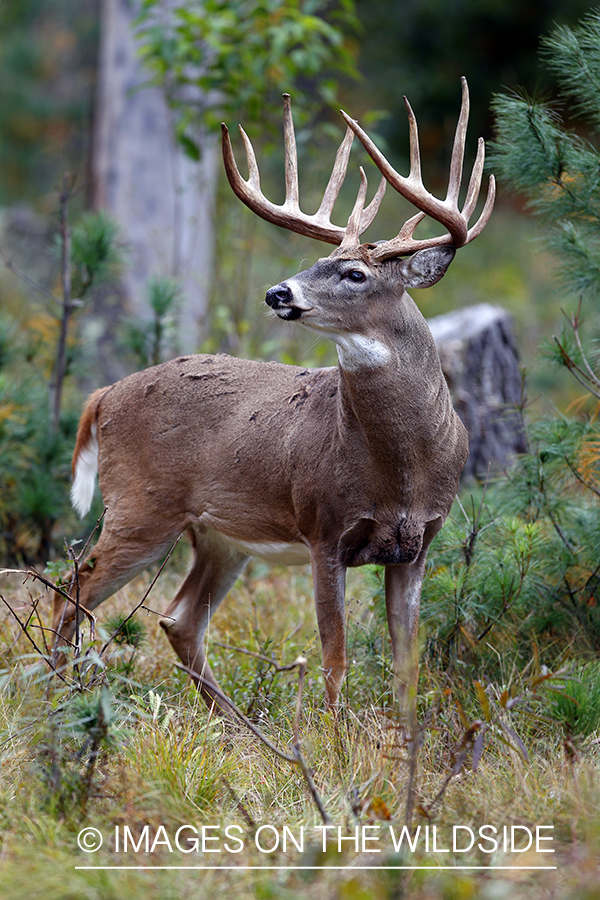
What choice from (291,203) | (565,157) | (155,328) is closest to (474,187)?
(291,203)

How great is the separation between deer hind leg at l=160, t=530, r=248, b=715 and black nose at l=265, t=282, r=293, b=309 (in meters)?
1.41

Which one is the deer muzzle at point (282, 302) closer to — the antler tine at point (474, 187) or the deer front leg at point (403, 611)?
the antler tine at point (474, 187)

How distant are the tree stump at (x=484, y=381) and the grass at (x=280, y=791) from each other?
2270 millimetres

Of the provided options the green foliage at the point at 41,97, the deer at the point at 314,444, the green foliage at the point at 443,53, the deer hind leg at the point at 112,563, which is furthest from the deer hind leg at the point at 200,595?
the green foliage at the point at 41,97

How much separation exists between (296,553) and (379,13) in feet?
48.4

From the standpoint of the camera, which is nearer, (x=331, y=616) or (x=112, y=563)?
(x=331, y=616)

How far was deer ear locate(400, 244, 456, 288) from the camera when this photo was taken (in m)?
3.29

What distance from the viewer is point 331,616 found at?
3.49 m

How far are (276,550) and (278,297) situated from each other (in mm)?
1114

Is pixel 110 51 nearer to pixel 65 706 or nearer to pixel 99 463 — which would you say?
pixel 99 463

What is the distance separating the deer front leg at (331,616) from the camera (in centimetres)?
346

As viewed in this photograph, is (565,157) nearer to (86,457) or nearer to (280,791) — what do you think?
(86,457)

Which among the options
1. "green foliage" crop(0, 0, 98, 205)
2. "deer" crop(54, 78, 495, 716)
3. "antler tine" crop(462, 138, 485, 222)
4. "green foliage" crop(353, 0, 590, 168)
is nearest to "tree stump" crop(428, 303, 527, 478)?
"deer" crop(54, 78, 495, 716)

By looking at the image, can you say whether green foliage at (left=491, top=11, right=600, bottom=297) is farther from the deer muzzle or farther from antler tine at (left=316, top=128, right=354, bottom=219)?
the deer muzzle
